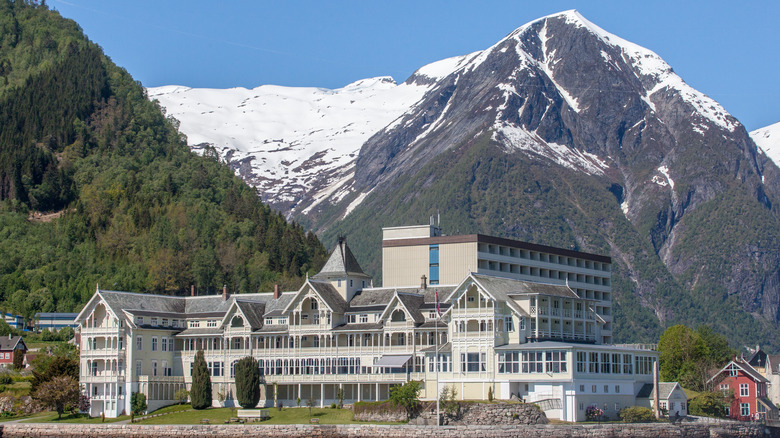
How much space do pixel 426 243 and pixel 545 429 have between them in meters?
68.5

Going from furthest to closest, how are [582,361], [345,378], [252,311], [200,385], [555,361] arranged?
1. [252,311]
2. [345,378]
3. [200,385]
4. [582,361]
5. [555,361]

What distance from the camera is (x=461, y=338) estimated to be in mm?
100875

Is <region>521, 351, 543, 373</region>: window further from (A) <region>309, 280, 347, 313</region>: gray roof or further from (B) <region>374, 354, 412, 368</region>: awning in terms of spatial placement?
(A) <region>309, 280, 347, 313</region>: gray roof

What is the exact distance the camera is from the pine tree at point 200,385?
108875 millimetres

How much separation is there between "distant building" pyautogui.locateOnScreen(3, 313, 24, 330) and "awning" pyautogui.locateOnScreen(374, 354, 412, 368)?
7324cm

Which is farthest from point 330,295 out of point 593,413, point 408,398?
point 593,413

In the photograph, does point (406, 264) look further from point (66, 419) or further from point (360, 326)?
point (66, 419)

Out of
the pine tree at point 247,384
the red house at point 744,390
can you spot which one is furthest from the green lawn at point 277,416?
the red house at point 744,390

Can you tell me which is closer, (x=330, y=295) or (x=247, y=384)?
(x=247, y=384)

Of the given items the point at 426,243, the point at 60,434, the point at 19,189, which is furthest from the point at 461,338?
the point at 19,189

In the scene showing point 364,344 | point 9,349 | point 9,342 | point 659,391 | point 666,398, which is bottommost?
point 666,398

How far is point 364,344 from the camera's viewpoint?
362ft

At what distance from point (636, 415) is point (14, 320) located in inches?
3924

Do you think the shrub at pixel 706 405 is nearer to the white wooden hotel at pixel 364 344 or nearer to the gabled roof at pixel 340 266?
the white wooden hotel at pixel 364 344
